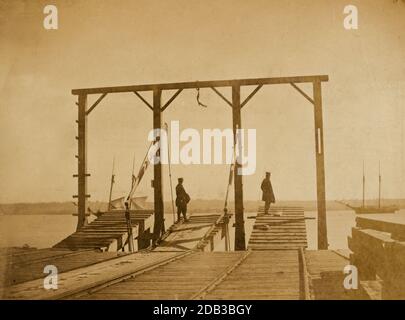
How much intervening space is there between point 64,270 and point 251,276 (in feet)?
11.1

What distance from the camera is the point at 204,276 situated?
731 cm

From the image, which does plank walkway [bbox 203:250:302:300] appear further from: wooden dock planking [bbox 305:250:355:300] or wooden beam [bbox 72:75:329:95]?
wooden beam [bbox 72:75:329:95]

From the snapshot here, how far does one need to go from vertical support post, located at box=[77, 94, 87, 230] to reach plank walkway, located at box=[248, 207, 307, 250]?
520 cm

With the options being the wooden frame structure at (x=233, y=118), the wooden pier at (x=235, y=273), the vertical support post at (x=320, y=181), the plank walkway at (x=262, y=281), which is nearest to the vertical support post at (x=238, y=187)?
the wooden frame structure at (x=233, y=118)

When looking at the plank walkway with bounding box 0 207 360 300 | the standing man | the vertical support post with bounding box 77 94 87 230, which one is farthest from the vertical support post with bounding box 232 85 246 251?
the vertical support post with bounding box 77 94 87 230

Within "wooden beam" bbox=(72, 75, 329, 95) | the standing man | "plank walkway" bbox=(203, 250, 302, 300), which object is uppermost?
"wooden beam" bbox=(72, 75, 329, 95)

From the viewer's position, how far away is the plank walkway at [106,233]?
12.7m

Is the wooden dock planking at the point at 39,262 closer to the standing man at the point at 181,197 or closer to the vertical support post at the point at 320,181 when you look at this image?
the standing man at the point at 181,197

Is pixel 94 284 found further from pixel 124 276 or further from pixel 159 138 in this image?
pixel 159 138

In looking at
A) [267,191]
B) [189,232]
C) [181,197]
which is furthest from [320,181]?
[181,197]

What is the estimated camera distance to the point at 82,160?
14.0 meters

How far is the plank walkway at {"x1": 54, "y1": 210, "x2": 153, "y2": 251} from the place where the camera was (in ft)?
41.8

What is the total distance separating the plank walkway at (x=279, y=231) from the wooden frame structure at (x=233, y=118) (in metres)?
0.58
